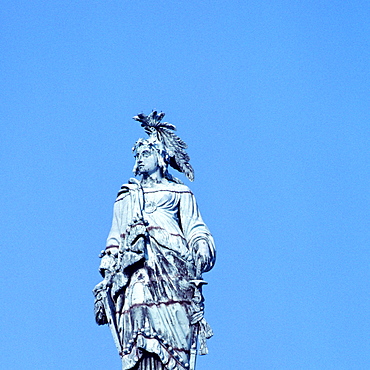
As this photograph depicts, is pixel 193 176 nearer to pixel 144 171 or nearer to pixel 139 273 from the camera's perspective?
pixel 144 171

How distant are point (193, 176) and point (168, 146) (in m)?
0.67

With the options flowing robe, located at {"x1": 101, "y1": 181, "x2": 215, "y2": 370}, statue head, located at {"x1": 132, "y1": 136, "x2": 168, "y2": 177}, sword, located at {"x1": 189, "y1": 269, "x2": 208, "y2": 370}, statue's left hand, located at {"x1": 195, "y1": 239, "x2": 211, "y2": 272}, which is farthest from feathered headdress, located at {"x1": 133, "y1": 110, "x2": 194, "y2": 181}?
sword, located at {"x1": 189, "y1": 269, "x2": 208, "y2": 370}

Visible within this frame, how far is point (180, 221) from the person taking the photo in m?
18.0

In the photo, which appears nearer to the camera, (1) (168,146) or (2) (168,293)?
(2) (168,293)

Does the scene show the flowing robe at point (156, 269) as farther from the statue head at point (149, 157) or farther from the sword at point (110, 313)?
the statue head at point (149, 157)

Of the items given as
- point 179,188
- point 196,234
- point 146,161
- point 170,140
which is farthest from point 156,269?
point 170,140

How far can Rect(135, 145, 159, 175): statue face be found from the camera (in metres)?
18.3

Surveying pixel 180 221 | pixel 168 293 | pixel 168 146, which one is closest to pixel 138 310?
pixel 168 293

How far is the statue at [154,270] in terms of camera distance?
1677 cm

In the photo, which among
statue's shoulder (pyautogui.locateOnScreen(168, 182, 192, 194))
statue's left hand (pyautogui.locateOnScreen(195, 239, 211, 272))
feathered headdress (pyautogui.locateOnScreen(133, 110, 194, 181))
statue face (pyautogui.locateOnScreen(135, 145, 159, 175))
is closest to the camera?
statue's left hand (pyautogui.locateOnScreen(195, 239, 211, 272))

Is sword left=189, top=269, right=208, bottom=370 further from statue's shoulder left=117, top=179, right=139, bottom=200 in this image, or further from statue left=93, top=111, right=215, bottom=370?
statue's shoulder left=117, top=179, right=139, bottom=200

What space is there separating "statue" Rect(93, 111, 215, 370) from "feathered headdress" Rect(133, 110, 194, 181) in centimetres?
28

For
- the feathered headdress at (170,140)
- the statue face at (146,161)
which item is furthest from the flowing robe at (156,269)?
the feathered headdress at (170,140)

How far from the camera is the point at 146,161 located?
1834 cm
